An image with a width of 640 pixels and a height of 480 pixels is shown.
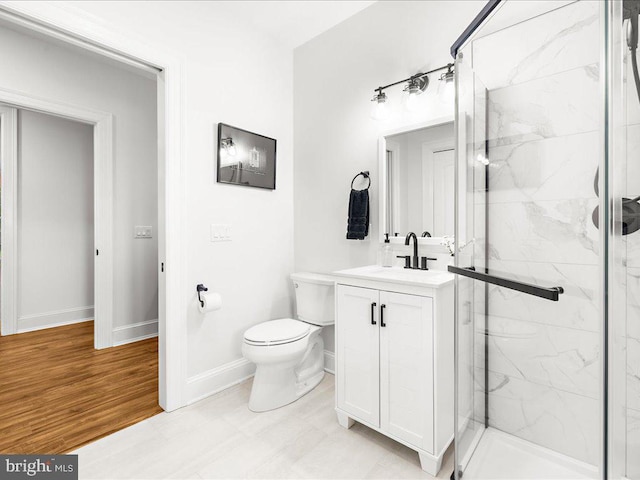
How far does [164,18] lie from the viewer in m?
1.88

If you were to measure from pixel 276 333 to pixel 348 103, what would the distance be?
1.69 m

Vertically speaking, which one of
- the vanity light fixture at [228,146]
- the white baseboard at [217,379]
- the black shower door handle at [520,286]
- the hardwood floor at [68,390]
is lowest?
the hardwood floor at [68,390]

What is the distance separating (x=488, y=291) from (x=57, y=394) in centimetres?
263

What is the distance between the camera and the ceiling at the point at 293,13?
7.18 ft

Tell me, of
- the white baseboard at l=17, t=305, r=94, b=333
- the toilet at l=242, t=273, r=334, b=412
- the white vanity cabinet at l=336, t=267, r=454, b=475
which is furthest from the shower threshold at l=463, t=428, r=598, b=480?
the white baseboard at l=17, t=305, r=94, b=333

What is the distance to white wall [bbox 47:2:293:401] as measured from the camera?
1.96 m

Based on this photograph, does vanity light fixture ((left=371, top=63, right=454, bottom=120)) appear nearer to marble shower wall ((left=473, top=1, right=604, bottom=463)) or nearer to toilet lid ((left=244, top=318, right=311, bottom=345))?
marble shower wall ((left=473, top=1, right=604, bottom=463))

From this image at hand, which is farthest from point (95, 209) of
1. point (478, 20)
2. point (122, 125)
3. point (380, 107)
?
point (478, 20)

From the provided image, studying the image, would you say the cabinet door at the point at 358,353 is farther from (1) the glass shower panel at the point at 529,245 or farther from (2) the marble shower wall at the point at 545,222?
(2) the marble shower wall at the point at 545,222

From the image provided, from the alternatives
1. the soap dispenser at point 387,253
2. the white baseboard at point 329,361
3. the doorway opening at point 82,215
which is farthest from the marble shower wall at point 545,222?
the doorway opening at point 82,215

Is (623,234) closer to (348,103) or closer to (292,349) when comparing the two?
(292,349)

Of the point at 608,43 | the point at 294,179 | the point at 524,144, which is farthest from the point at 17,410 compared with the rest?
the point at 608,43

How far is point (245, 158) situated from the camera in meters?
2.34

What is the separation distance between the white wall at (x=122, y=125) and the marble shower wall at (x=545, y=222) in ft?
10.0
